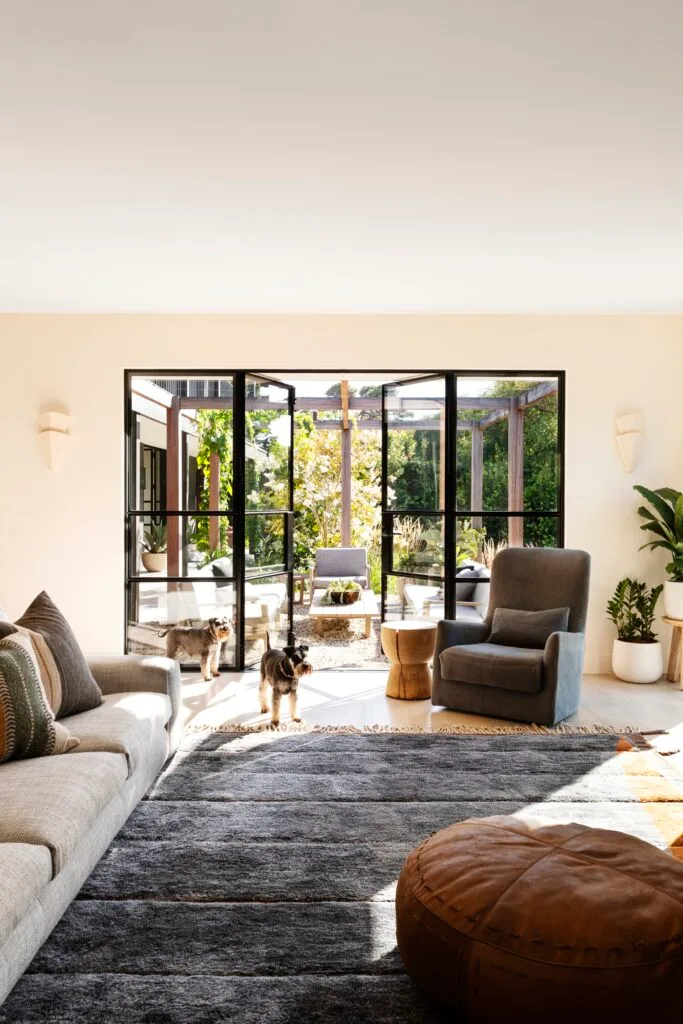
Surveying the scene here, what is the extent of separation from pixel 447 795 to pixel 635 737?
142 centimetres

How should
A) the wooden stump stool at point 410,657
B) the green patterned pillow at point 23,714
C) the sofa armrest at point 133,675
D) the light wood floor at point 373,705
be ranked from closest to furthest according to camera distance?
the green patterned pillow at point 23,714, the sofa armrest at point 133,675, the light wood floor at point 373,705, the wooden stump stool at point 410,657

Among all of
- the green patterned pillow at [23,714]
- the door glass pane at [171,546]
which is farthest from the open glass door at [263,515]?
the green patterned pillow at [23,714]

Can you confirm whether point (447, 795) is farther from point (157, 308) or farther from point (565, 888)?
point (157, 308)

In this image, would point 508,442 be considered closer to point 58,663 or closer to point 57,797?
point 58,663

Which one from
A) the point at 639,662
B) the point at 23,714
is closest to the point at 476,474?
the point at 639,662

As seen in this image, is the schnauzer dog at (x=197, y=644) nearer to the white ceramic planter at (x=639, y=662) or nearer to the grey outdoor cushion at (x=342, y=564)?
the white ceramic planter at (x=639, y=662)

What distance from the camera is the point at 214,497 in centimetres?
601

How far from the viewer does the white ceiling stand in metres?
2.40

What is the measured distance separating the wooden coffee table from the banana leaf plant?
2378 mm

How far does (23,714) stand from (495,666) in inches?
108

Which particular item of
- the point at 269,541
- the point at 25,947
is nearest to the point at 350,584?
the point at 269,541

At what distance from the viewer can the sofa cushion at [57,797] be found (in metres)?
2.14

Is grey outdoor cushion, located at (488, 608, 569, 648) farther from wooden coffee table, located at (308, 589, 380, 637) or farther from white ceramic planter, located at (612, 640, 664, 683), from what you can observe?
wooden coffee table, located at (308, 589, 380, 637)

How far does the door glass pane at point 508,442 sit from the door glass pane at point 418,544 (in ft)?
0.93
